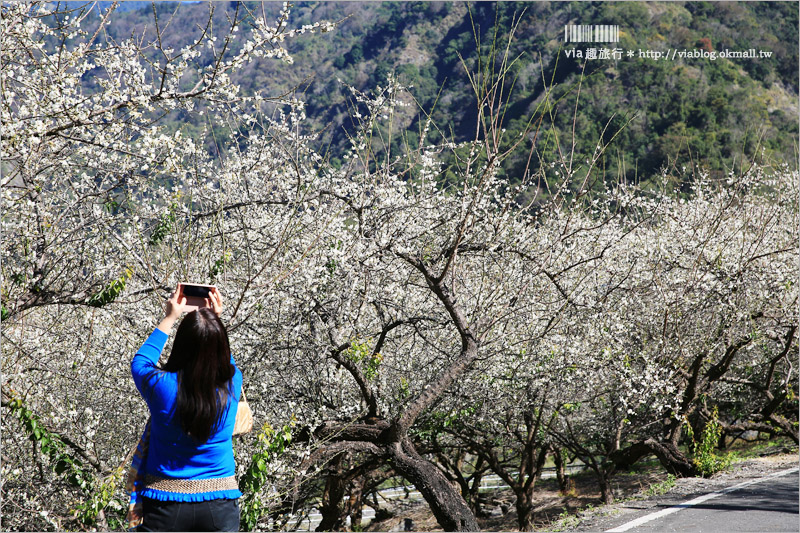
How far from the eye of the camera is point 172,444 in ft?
8.04

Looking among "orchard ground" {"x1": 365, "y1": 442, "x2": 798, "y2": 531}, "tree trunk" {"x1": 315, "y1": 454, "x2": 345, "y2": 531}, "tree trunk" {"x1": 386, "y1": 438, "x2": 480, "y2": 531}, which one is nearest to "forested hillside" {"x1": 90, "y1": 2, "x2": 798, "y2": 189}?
"orchard ground" {"x1": 365, "y1": 442, "x2": 798, "y2": 531}

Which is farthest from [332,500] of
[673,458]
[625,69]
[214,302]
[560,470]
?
[625,69]

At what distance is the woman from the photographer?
7.90ft

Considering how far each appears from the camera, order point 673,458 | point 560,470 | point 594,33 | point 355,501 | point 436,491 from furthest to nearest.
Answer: point 594,33, point 560,470, point 355,501, point 673,458, point 436,491

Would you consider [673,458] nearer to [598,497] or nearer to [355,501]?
[598,497]

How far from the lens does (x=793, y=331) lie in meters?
9.48

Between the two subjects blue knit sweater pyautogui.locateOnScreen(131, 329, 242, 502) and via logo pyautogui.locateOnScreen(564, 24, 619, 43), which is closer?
blue knit sweater pyautogui.locateOnScreen(131, 329, 242, 502)

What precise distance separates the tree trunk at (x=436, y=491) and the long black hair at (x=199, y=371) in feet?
13.4

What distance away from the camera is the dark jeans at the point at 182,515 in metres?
2.44

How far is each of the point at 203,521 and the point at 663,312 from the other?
8.27 m

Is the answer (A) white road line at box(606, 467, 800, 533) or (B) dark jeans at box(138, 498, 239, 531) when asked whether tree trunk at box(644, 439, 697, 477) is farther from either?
(B) dark jeans at box(138, 498, 239, 531)

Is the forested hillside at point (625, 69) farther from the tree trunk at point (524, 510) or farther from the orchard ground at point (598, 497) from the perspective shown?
the tree trunk at point (524, 510)

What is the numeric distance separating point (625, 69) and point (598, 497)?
3195 cm

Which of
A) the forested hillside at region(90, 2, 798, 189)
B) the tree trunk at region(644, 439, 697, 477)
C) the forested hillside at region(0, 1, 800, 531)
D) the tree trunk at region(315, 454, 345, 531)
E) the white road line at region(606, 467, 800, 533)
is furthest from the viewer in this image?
the forested hillside at region(90, 2, 798, 189)
